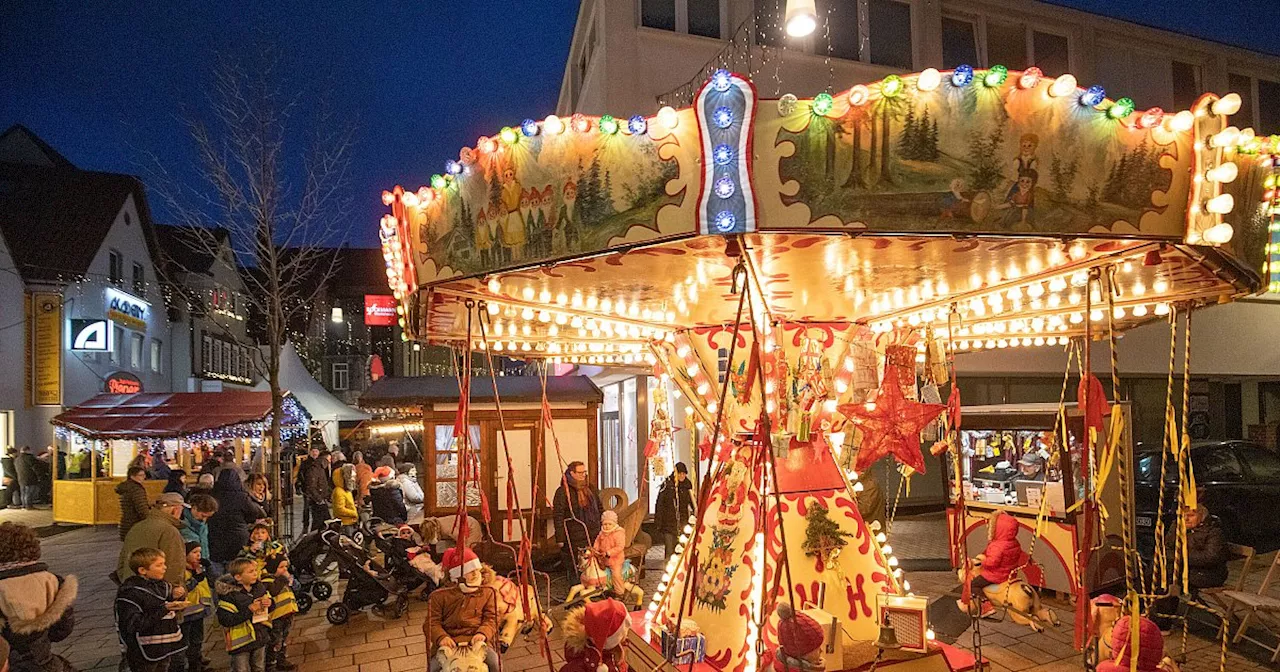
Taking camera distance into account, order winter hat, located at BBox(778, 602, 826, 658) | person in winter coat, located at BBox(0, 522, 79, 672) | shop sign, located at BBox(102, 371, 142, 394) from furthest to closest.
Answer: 1. shop sign, located at BBox(102, 371, 142, 394)
2. person in winter coat, located at BBox(0, 522, 79, 672)
3. winter hat, located at BBox(778, 602, 826, 658)

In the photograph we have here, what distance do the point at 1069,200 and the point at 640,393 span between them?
1146 cm

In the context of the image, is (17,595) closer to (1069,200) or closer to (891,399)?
(891,399)

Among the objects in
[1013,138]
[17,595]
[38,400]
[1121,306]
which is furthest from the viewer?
[38,400]

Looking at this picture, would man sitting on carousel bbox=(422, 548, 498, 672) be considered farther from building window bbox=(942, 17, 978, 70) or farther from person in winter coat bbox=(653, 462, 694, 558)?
building window bbox=(942, 17, 978, 70)

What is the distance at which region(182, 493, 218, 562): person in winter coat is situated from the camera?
6.50 m

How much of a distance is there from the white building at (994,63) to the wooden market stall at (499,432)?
4.37 m

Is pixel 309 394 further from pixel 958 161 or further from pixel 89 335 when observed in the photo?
pixel 958 161

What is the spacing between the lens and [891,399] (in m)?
4.89

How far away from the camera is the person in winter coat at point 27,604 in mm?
4457

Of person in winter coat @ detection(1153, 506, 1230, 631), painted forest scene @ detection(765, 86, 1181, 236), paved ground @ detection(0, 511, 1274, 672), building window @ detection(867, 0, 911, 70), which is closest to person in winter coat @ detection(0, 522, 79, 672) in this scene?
paved ground @ detection(0, 511, 1274, 672)

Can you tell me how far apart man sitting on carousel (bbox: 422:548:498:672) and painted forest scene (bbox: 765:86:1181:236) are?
342 cm

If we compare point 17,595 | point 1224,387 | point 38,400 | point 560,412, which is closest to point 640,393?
point 560,412

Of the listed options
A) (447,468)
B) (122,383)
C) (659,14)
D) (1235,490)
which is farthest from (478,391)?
(122,383)

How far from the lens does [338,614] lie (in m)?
7.63
